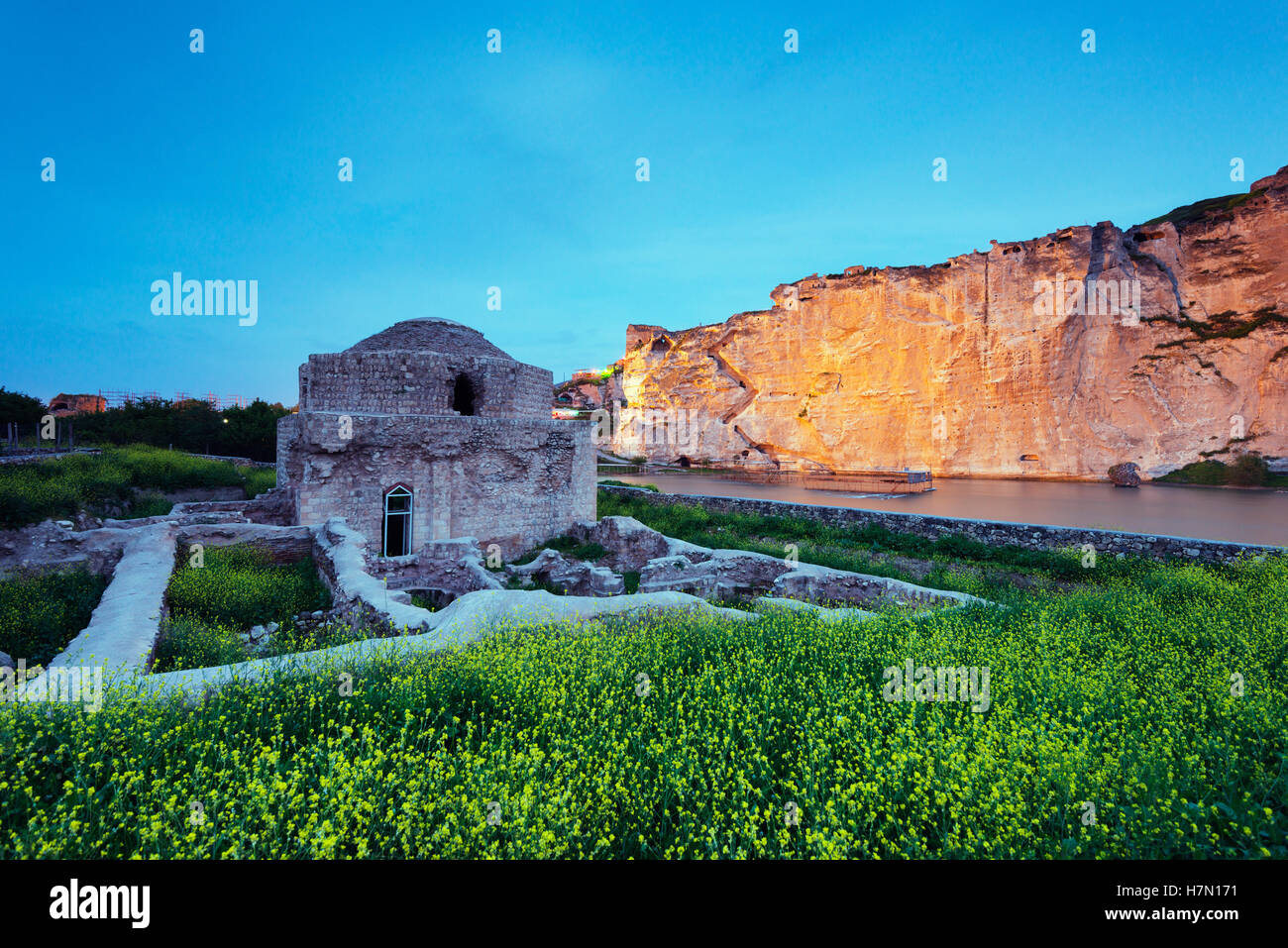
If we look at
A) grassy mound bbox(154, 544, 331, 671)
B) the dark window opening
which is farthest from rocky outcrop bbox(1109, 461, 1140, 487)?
grassy mound bbox(154, 544, 331, 671)

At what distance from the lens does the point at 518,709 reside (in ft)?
11.3

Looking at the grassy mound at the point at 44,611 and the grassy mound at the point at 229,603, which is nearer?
the grassy mound at the point at 229,603

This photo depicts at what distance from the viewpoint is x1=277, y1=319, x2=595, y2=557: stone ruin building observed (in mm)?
11953

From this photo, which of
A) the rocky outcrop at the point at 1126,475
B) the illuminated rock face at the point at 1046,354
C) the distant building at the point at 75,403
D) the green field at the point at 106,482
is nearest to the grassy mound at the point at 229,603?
the green field at the point at 106,482

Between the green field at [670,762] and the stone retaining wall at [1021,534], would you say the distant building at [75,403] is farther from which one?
the green field at [670,762]

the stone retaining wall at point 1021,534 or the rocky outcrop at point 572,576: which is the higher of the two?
the stone retaining wall at point 1021,534

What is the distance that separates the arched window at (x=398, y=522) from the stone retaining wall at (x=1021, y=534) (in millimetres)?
9528

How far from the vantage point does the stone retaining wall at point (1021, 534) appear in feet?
30.7

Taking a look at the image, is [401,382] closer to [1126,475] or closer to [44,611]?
[44,611]

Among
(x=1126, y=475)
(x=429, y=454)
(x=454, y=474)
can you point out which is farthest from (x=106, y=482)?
(x=1126, y=475)

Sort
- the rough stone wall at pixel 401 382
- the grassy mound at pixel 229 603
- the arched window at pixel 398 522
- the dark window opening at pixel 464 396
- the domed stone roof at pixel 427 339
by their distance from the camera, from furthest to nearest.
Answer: the domed stone roof at pixel 427 339, the dark window opening at pixel 464 396, the rough stone wall at pixel 401 382, the arched window at pixel 398 522, the grassy mound at pixel 229 603

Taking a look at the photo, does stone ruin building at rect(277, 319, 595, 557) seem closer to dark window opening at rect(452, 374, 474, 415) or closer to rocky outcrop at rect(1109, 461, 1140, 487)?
dark window opening at rect(452, 374, 474, 415)

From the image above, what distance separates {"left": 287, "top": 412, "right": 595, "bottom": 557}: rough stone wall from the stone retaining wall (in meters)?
5.77

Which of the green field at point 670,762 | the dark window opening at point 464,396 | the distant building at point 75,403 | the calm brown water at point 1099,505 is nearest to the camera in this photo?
the green field at point 670,762
